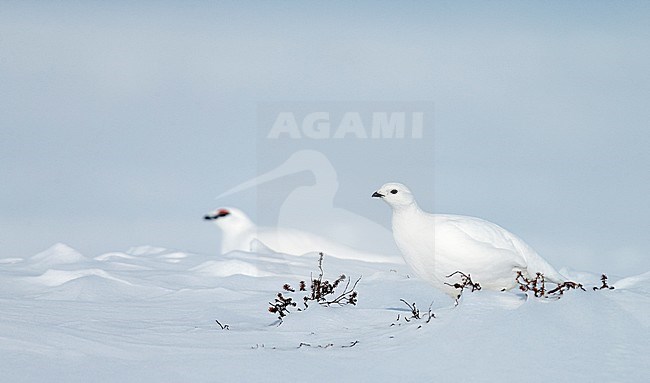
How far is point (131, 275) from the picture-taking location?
872cm

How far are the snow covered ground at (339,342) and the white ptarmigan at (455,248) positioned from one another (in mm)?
444

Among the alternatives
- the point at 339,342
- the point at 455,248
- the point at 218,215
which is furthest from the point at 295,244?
the point at 339,342

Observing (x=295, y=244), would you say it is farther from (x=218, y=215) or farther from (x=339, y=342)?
(x=339, y=342)

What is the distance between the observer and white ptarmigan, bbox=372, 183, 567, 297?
229 inches

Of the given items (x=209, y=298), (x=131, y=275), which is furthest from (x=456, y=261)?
(x=131, y=275)

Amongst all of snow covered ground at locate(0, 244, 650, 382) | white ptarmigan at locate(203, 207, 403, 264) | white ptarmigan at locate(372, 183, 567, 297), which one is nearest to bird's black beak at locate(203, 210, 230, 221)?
white ptarmigan at locate(203, 207, 403, 264)

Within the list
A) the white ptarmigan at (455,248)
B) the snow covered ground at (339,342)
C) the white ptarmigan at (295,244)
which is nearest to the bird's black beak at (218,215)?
the white ptarmigan at (295,244)

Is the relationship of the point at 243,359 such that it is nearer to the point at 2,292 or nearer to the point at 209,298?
the point at 209,298

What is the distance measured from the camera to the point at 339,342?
455 cm

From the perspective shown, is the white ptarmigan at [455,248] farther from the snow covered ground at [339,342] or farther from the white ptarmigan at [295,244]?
the white ptarmigan at [295,244]

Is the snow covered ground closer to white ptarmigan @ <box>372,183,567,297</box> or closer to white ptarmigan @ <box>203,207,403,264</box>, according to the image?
white ptarmigan @ <box>372,183,567,297</box>

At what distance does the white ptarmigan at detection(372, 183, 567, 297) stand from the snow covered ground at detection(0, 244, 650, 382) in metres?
0.44

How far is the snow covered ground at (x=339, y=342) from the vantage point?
12.0ft

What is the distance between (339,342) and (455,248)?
1541mm
